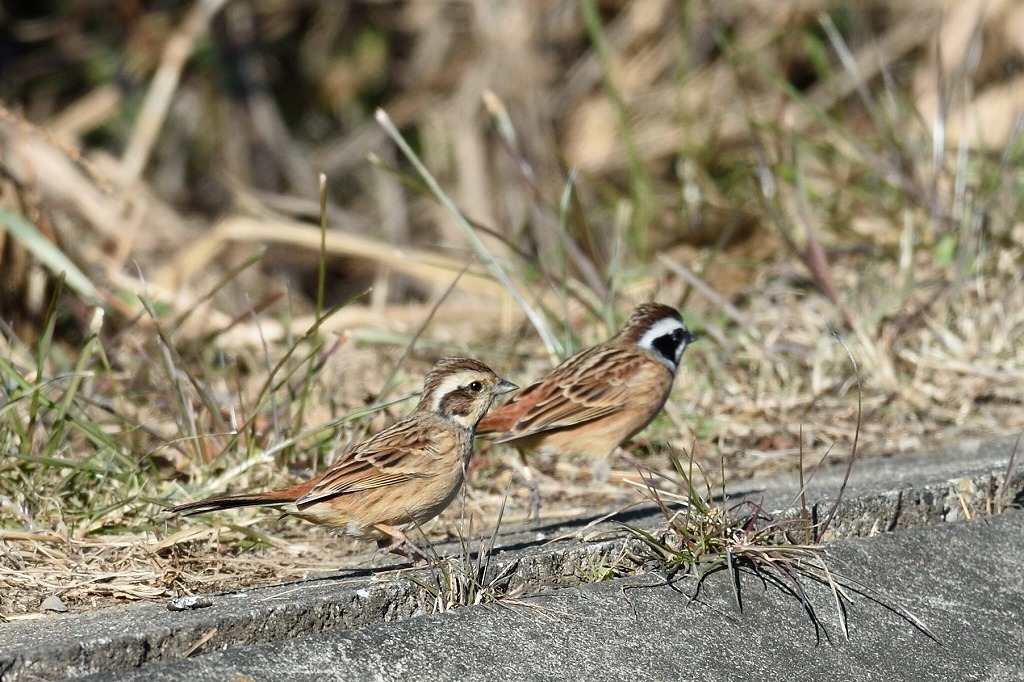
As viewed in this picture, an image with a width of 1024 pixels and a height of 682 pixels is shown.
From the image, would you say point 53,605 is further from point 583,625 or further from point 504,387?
point 504,387

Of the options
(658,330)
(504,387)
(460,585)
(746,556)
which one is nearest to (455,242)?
(658,330)

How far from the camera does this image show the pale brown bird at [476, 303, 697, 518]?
518 centimetres

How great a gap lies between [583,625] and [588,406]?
6.23ft

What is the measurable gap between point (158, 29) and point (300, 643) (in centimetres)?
930

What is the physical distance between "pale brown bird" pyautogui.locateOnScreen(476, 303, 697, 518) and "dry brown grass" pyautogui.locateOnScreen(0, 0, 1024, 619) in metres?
0.22

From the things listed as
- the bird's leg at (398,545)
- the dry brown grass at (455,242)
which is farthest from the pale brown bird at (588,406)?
the bird's leg at (398,545)

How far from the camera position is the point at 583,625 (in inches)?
134

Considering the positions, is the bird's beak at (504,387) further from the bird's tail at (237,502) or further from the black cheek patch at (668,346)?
the black cheek patch at (668,346)

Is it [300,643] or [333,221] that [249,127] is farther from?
[300,643]

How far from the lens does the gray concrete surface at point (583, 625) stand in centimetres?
312

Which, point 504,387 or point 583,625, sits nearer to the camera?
point 583,625

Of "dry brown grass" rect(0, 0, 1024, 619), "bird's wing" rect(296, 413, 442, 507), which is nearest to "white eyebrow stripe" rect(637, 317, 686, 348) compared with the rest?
"dry brown grass" rect(0, 0, 1024, 619)

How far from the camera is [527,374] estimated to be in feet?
21.8

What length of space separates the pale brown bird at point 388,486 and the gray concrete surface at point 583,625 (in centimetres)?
29
